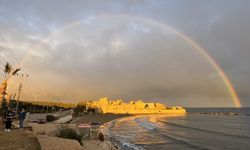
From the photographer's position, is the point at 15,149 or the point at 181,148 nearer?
the point at 15,149

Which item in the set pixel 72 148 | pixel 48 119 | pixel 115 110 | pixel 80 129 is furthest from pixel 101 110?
pixel 72 148

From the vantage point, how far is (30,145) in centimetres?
1744

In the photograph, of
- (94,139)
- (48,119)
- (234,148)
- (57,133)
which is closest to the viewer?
(57,133)

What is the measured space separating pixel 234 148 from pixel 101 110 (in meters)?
164

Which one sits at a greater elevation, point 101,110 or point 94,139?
point 101,110

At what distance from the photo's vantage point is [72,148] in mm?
17688

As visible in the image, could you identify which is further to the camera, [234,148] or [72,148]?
[234,148]

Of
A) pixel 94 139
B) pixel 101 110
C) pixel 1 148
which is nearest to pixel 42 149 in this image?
pixel 1 148

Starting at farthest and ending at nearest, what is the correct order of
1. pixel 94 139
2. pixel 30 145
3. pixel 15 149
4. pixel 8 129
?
1. pixel 94 139
2. pixel 8 129
3. pixel 30 145
4. pixel 15 149

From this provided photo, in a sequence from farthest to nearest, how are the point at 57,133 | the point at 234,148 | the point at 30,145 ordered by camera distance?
the point at 234,148 → the point at 57,133 → the point at 30,145

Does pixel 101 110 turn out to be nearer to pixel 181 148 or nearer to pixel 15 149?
pixel 181 148

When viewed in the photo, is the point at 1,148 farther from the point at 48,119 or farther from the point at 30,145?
the point at 48,119

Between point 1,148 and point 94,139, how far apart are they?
15697 millimetres

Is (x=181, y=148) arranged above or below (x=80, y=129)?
below
